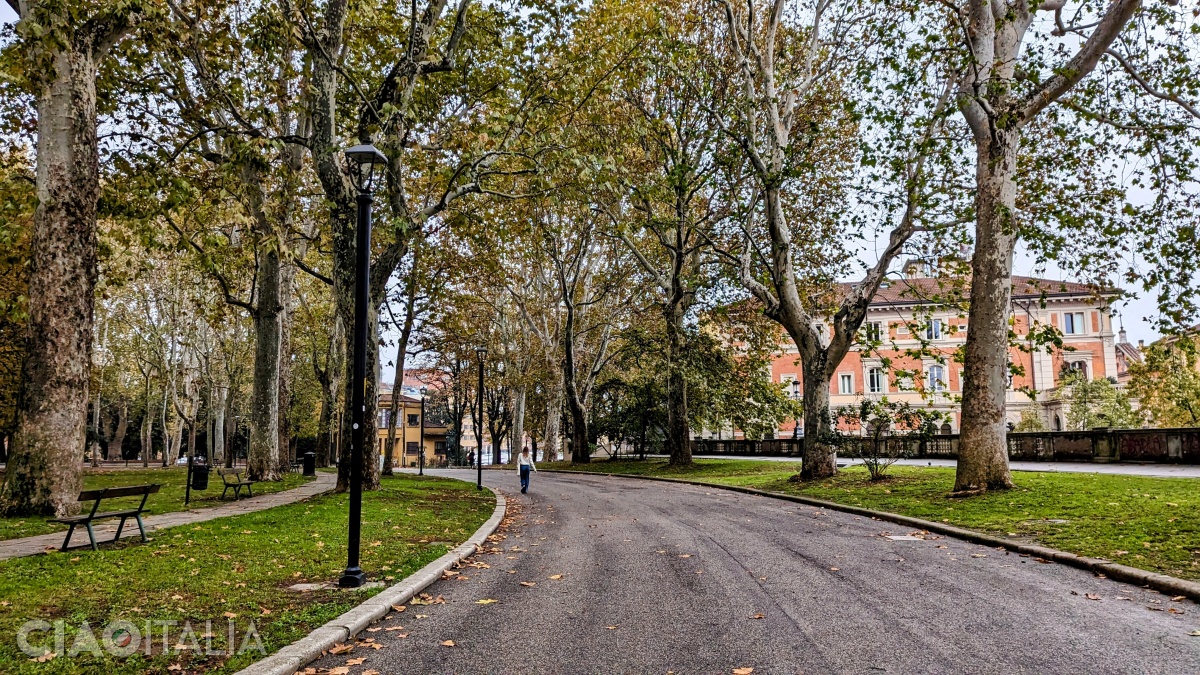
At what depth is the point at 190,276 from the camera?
35.0m

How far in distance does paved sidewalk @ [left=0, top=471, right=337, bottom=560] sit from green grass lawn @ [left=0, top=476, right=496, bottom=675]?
0.64m

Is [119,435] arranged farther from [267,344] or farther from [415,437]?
[267,344]

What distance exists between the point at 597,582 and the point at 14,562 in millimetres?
6261

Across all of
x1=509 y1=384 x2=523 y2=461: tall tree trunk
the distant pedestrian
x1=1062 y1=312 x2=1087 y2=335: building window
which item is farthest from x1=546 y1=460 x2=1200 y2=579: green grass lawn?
x1=1062 y1=312 x2=1087 y2=335: building window

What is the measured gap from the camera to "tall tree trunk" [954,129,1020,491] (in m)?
14.0

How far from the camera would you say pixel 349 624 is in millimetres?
5625

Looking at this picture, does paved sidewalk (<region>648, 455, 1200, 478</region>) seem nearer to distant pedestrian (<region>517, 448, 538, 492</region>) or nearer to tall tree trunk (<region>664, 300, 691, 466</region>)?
tall tree trunk (<region>664, 300, 691, 466</region>)

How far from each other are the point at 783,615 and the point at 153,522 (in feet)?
34.9

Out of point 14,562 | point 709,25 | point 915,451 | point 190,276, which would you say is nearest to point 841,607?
point 14,562

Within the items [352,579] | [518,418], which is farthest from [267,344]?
[518,418]

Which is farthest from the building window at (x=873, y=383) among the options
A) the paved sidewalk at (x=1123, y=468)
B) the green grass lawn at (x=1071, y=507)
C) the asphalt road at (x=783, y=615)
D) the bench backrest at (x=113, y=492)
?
the bench backrest at (x=113, y=492)

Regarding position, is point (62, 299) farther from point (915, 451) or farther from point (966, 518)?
point (915, 451)

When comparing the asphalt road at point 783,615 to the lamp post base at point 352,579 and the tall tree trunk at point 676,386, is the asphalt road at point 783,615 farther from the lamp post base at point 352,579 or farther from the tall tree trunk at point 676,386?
the tall tree trunk at point 676,386

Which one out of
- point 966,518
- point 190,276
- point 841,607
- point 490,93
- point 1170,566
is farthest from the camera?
point 190,276
